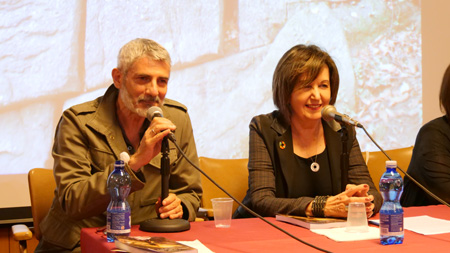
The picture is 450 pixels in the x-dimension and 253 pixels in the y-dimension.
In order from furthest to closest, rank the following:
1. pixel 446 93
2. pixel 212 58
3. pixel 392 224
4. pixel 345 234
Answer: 1. pixel 212 58
2. pixel 446 93
3. pixel 345 234
4. pixel 392 224

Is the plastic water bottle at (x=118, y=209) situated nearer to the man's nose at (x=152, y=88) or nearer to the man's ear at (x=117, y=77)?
the man's nose at (x=152, y=88)

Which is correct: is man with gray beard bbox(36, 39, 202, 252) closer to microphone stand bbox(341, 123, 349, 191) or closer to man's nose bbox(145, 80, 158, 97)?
man's nose bbox(145, 80, 158, 97)

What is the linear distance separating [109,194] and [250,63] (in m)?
2.20

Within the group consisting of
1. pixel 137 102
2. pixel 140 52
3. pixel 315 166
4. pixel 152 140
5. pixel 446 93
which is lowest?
pixel 315 166

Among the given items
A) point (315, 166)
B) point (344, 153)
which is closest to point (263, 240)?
point (344, 153)

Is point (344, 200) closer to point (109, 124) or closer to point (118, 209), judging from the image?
point (118, 209)

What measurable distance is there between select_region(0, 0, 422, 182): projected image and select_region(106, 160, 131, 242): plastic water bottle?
5.95 feet

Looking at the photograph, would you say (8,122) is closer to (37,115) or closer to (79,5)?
(37,115)

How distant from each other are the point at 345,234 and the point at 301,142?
0.92 m

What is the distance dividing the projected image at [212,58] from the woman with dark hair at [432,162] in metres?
1.29

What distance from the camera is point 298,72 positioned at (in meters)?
2.86

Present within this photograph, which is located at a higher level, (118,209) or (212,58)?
(212,58)

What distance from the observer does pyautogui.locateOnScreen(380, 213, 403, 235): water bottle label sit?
1901mm

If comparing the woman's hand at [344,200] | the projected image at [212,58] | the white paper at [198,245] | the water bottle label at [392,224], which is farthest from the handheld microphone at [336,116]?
the projected image at [212,58]
